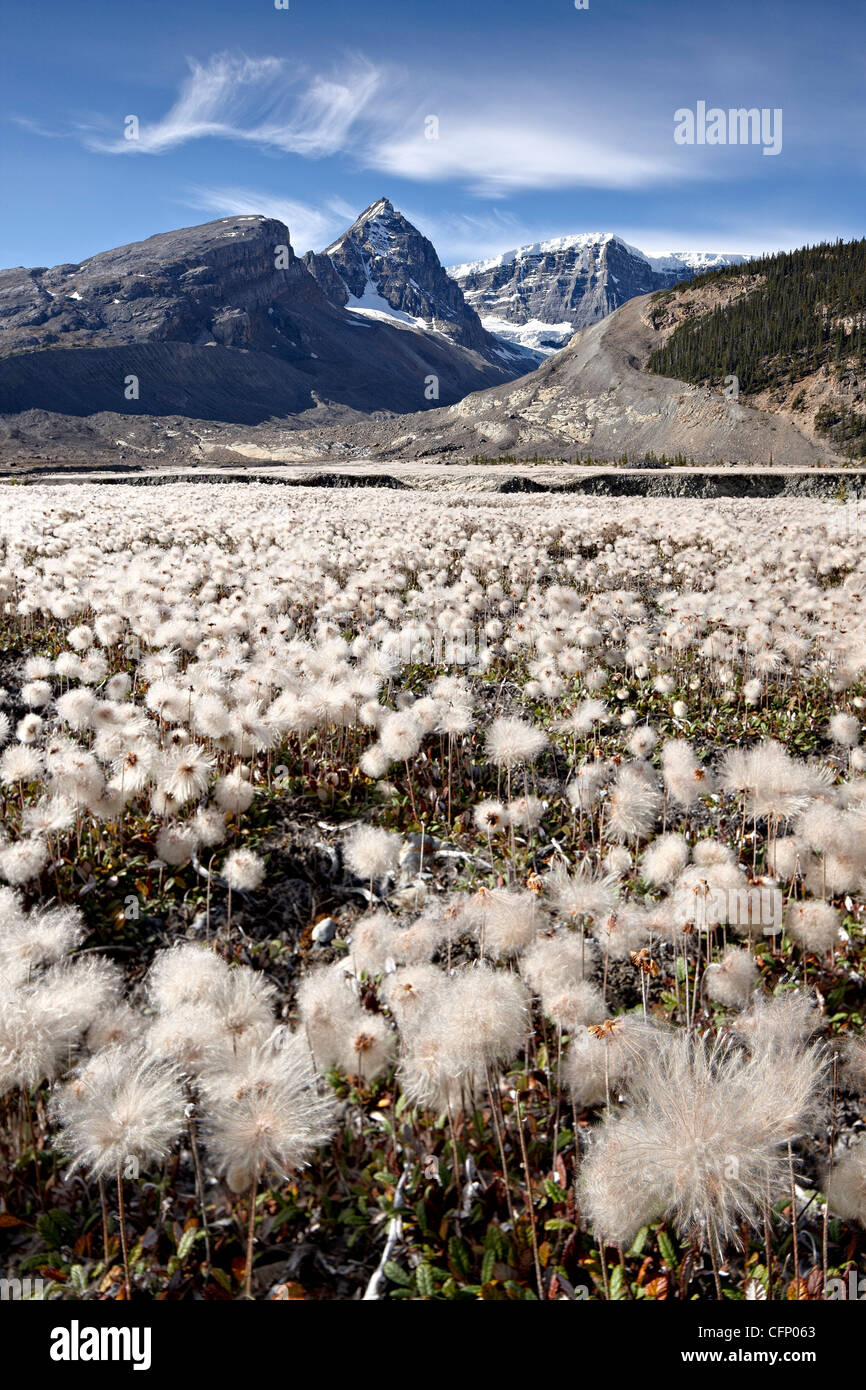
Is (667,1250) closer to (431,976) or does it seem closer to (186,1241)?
(431,976)

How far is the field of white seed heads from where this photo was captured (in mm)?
2566

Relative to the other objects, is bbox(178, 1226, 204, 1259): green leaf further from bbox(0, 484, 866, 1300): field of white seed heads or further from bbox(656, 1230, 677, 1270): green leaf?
bbox(656, 1230, 677, 1270): green leaf

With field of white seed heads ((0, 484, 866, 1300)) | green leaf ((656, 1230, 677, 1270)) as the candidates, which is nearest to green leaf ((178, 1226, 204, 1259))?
field of white seed heads ((0, 484, 866, 1300))

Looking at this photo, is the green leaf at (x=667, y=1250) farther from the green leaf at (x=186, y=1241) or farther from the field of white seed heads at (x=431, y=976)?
the green leaf at (x=186, y=1241)

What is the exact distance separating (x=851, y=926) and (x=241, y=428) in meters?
161

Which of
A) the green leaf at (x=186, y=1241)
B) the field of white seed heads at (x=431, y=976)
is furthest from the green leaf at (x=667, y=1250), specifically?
the green leaf at (x=186, y=1241)

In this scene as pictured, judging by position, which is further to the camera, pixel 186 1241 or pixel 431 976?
pixel 431 976

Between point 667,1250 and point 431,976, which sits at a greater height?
point 431,976

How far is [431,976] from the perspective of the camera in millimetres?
3123

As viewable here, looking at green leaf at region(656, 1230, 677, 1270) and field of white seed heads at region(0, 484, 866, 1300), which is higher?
field of white seed heads at region(0, 484, 866, 1300)

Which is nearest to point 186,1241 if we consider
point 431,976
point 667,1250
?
point 431,976

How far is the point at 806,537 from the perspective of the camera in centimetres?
1620
